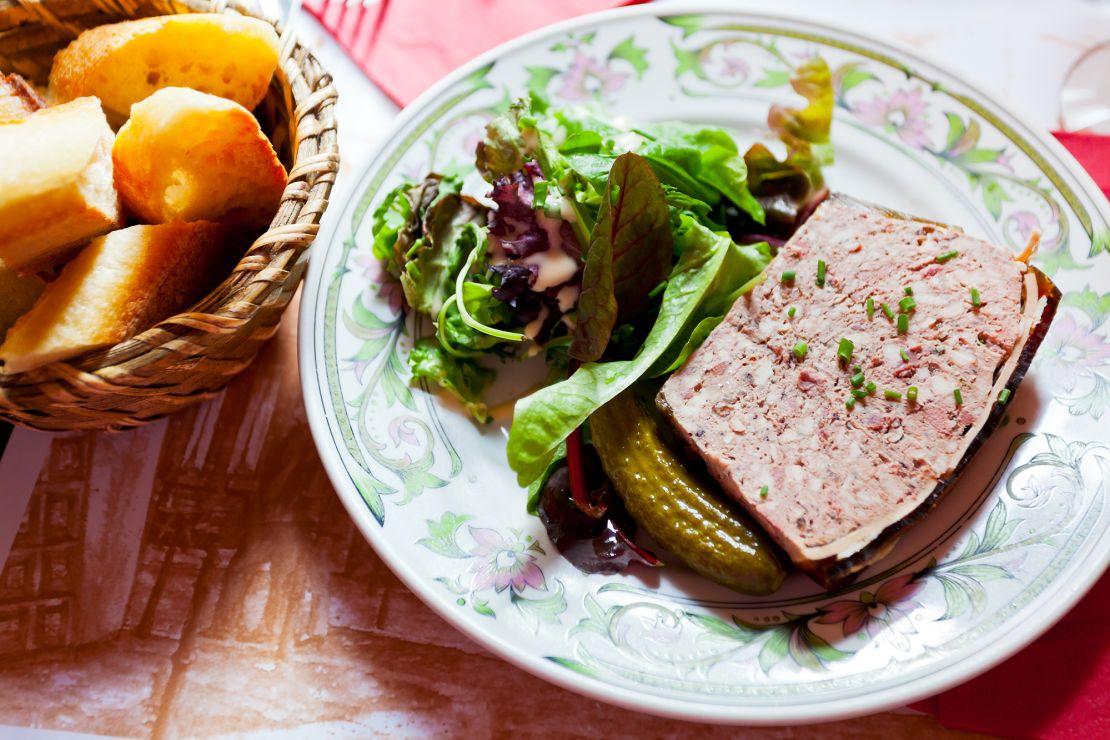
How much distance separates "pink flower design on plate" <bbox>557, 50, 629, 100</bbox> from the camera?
254 centimetres

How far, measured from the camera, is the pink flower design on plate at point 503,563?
1888mm

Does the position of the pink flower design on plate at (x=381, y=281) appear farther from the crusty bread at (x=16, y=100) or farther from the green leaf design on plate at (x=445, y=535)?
the crusty bread at (x=16, y=100)

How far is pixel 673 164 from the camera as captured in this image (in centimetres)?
224

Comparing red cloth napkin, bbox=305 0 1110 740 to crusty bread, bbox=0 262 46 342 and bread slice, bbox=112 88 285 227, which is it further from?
crusty bread, bbox=0 262 46 342

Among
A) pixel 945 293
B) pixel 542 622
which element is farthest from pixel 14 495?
pixel 945 293

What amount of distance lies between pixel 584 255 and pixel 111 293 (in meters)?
1.13

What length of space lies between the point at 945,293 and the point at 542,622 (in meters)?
1.26

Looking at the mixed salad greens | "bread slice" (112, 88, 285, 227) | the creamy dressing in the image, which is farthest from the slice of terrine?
"bread slice" (112, 88, 285, 227)

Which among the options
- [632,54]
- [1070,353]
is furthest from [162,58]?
[1070,353]

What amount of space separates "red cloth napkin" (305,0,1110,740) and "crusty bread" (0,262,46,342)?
1.32 m

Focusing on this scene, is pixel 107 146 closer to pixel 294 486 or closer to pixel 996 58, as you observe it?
pixel 294 486

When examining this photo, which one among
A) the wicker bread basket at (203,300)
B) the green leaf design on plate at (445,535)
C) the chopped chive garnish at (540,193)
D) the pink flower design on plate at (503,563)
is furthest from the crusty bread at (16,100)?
the pink flower design on plate at (503,563)

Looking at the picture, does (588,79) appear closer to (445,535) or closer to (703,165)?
(703,165)

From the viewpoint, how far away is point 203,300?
181cm
